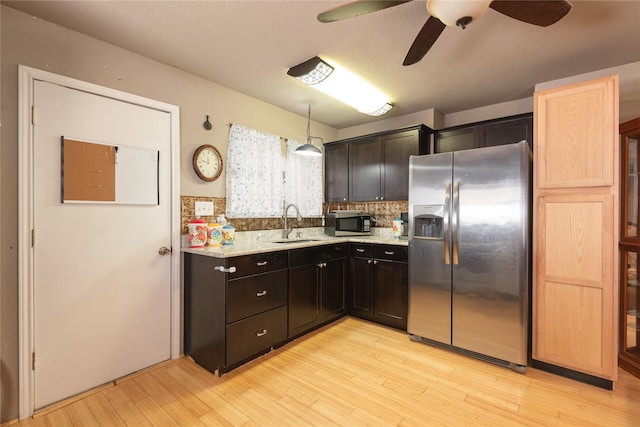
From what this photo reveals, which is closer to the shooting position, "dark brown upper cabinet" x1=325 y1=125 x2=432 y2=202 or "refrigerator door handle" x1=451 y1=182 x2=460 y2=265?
"refrigerator door handle" x1=451 y1=182 x2=460 y2=265

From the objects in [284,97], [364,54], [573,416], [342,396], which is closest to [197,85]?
[284,97]

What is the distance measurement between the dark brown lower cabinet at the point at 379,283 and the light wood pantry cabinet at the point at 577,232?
1101 millimetres

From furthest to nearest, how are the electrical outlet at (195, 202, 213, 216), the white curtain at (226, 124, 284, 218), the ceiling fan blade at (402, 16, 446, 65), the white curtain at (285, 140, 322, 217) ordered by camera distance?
the white curtain at (285, 140, 322, 217) → the white curtain at (226, 124, 284, 218) → the electrical outlet at (195, 202, 213, 216) → the ceiling fan blade at (402, 16, 446, 65)

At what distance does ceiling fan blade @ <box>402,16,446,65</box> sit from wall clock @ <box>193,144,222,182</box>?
1.84m

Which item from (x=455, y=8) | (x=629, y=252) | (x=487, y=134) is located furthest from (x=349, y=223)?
(x=455, y=8)

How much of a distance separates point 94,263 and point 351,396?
202 cm

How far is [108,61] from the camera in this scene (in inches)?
82.2

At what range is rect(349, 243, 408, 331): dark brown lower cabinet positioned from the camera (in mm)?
2938

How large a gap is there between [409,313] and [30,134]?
10.5 feet

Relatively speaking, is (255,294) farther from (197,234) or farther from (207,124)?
(207,124)

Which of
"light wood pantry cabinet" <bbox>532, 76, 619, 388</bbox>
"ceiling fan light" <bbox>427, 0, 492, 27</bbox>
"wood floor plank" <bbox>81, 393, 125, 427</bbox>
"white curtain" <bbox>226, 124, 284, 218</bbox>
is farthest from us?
"white curtain" <bbox>226, 124, 284, 218</bbox>

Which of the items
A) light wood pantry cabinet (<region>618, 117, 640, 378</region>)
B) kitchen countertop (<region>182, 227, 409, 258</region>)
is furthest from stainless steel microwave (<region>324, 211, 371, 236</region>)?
light wood pantry cabinet (<region>618, 117, 640, 378</region>)

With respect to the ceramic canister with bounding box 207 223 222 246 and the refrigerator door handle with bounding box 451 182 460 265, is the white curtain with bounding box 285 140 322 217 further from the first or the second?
the refrigerator door handle with bounding box 451 182 460 265

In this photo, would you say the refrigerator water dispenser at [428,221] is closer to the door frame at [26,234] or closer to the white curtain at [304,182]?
the white curtain at [304,182]
